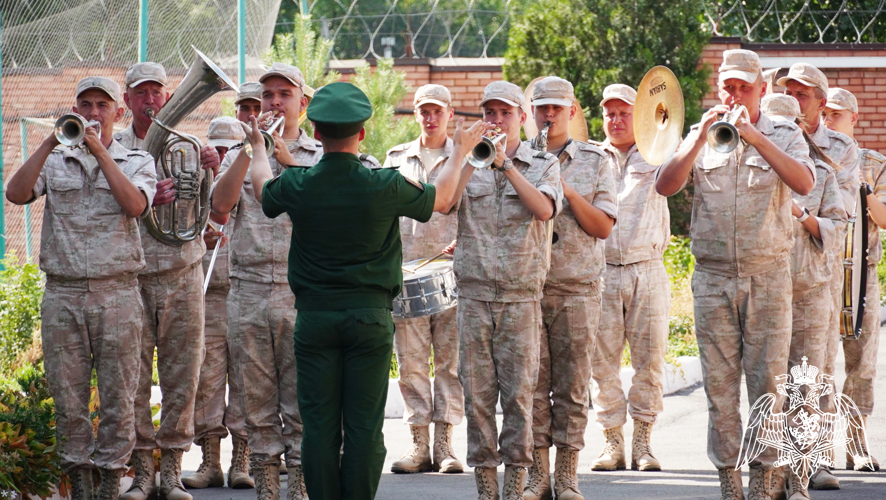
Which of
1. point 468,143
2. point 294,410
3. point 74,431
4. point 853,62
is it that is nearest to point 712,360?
point 468,143

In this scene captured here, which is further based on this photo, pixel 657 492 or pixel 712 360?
pixel 657 492

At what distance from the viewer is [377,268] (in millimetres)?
4719

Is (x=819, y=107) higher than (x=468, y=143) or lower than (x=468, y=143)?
higher

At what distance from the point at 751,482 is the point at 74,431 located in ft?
10.6

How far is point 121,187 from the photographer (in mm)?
5555

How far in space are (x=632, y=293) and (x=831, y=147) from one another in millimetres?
1474

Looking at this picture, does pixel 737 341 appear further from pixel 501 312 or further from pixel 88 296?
pixel 88 296

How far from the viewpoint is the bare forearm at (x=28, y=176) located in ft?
17.9

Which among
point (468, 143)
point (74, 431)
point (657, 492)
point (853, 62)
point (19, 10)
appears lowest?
point (657, 492)

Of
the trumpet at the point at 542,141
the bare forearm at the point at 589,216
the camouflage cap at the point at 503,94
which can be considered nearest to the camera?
the camouflage cap at the point at 503,94

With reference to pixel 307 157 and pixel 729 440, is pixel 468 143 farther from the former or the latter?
pixel 729 440

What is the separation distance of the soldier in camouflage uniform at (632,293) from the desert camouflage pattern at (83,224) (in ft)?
9.44

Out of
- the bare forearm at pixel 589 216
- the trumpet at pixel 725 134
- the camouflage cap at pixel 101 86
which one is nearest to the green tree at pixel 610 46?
the bare forearm at pixel 589 216

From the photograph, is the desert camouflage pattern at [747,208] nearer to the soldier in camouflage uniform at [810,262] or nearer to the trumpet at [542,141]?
the soldier in camouflage uniform at [810,262]
